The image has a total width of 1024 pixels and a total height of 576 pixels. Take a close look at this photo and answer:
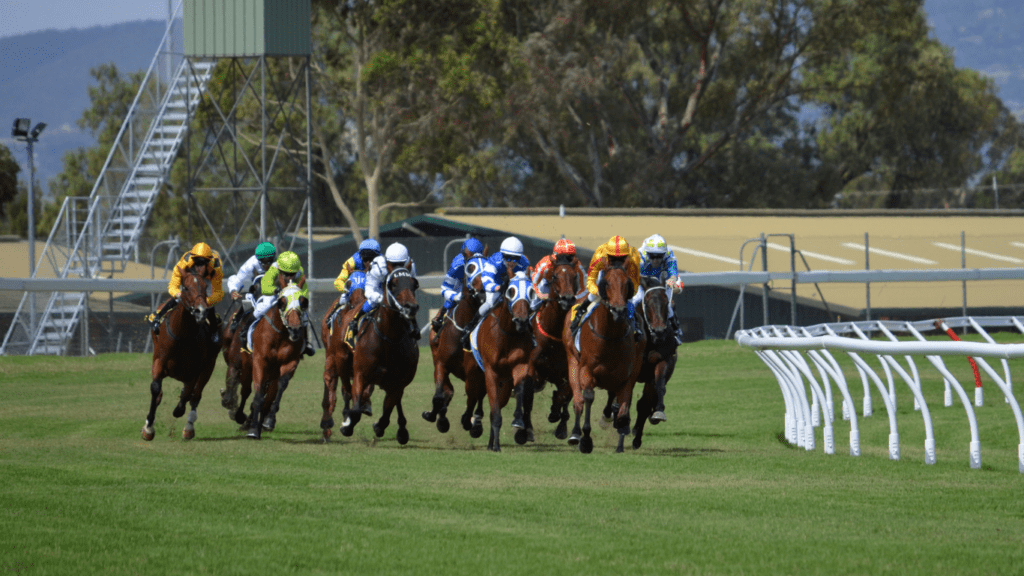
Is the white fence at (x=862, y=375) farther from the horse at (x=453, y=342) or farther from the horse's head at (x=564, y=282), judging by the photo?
the horse at (x=453, y=342)

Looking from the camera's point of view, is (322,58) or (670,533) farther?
(322,58)

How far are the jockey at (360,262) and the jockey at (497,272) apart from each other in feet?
3.78

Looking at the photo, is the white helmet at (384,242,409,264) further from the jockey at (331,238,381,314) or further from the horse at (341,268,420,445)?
the jockey at (331,238,381,314)

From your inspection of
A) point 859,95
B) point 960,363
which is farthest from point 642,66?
point 960,363

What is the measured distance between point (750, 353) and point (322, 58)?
23.6m

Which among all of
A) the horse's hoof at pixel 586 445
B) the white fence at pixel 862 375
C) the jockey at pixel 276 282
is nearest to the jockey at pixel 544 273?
the horse's hoof at pixel 586 445

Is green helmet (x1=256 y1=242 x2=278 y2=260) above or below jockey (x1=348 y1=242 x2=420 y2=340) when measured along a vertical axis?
above

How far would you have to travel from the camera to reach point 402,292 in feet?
39.4

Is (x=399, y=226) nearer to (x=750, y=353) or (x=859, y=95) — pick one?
(x=750, y=353)

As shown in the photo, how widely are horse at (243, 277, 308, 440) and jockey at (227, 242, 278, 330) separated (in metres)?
0.39

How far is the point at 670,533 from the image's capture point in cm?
680

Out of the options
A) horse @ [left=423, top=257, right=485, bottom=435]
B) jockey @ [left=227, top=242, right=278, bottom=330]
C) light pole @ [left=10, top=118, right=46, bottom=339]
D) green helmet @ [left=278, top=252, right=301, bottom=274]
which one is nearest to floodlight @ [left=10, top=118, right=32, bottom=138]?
light pole @ [left=10, top=118, right=46, bottom=339]

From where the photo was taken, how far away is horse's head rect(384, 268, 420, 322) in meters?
12.0

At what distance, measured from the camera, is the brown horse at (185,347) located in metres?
12.8
